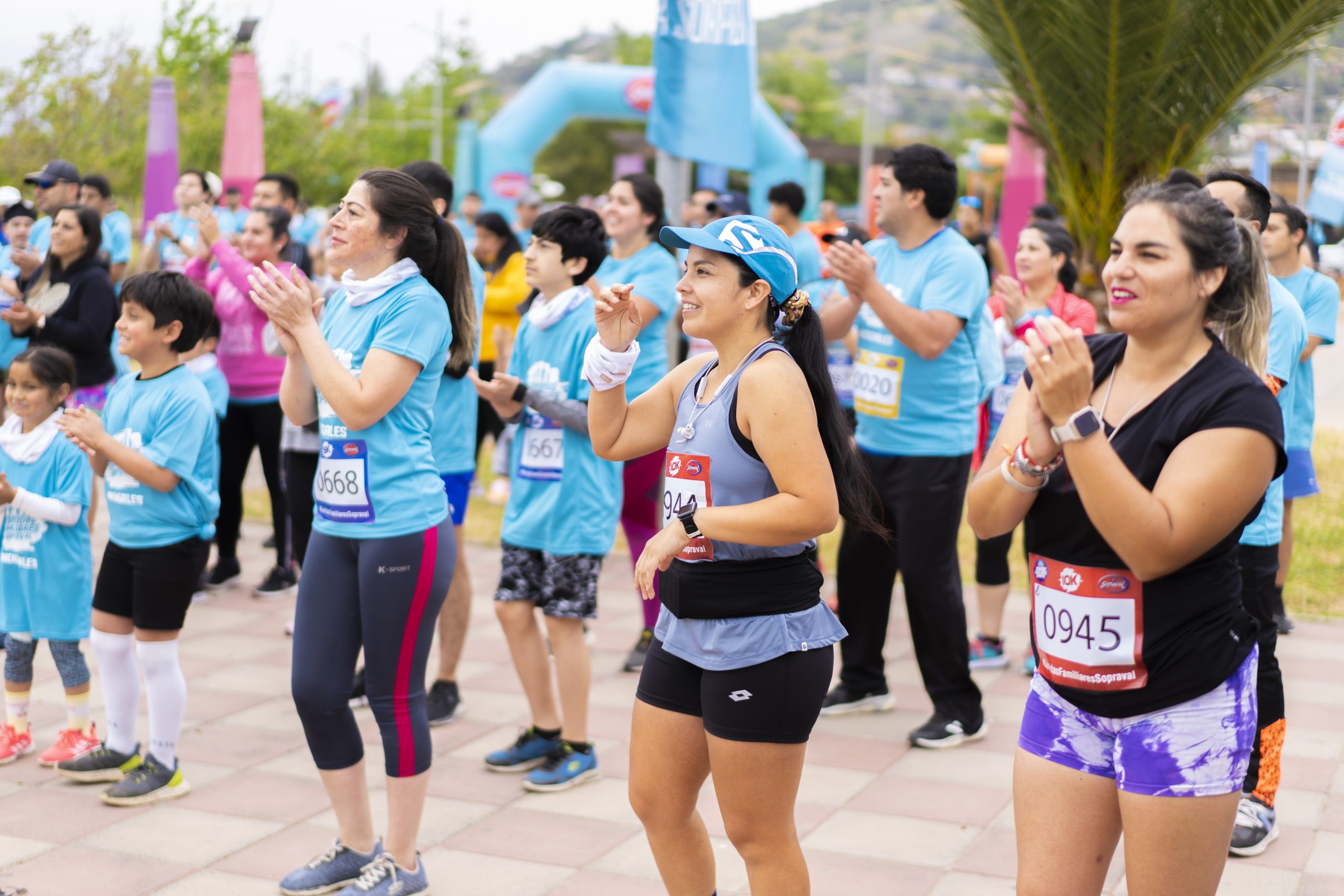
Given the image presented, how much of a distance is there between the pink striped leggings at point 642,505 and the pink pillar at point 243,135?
763 centimetres

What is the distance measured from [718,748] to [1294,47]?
7.00 meters

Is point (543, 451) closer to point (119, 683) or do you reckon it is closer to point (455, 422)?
point (455, 422)

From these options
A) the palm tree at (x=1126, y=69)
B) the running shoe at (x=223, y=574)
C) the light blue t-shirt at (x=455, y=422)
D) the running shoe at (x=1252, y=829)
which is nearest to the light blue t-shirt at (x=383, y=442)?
the light blue t-shirt at (x=455, y=422)

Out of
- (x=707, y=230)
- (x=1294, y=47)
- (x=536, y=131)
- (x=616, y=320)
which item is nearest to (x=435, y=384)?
(x=616, y=320)

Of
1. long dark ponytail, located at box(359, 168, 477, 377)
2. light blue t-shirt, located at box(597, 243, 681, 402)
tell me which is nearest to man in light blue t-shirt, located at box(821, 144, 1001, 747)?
light blue t-shirt, located at box(597, 243, 681, 402)

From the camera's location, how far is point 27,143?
47.7 ft

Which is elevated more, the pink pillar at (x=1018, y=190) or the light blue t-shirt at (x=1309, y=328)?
the pink pillar at (x=1018, y=190)

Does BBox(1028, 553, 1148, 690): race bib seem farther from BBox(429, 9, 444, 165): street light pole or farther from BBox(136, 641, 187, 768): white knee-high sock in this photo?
BBox(429, 9, 444, 165): street light pole

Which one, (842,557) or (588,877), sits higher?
(842,557)

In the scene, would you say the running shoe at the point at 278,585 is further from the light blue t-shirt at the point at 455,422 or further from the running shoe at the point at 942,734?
the running shoe at the point at 942,734

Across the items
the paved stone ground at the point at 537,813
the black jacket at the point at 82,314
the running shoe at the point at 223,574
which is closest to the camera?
the paved stone ground at the point at 537,813

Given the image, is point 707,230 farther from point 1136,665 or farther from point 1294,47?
point 1294,47

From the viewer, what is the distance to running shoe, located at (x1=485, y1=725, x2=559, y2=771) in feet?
15.8

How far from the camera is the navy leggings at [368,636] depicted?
3.58 metres
